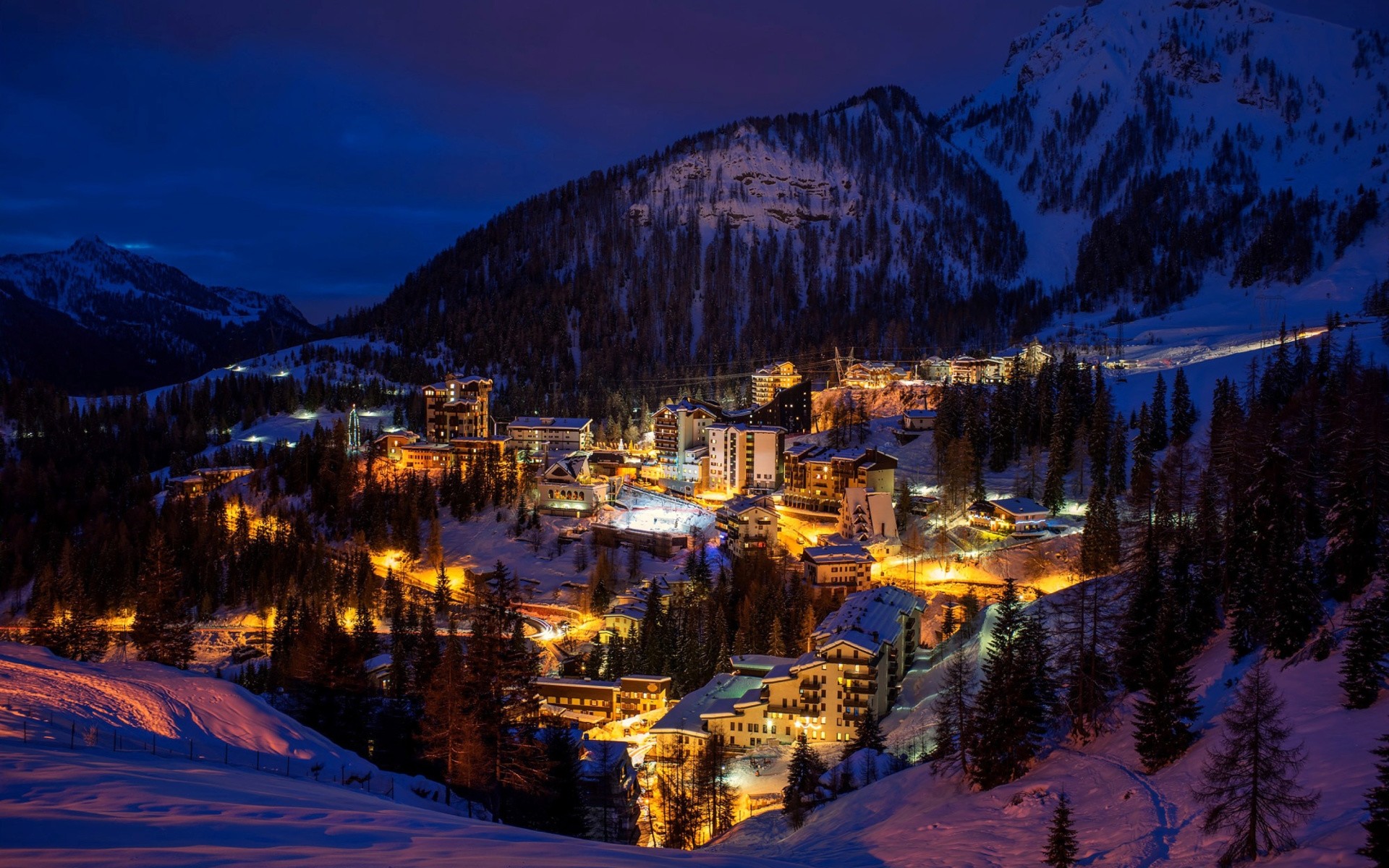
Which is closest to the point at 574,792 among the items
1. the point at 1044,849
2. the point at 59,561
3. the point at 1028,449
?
the point at 1044,849

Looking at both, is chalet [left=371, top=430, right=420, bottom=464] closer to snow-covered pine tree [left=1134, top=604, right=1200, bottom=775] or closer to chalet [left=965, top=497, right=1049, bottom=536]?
chalet [left=965, top=497, right=1049, bottom=536]

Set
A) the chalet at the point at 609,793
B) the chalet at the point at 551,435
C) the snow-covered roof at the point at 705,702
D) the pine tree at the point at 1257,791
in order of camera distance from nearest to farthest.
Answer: the pine tree at the point at 1257,791 → the chalet at the point at 609,793 → the snow-covered roof at the point at 705,702 → the chalet at the point at 551,435

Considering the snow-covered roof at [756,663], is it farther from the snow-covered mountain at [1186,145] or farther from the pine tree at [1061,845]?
the snow-covered mountain at [1186,145]

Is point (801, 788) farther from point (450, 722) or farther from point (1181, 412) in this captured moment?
point (1181, 412)

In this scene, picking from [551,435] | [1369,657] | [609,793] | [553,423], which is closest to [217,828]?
[609,793]

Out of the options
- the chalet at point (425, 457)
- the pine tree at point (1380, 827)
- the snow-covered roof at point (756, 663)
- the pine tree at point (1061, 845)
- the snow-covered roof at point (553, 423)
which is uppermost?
the snow-covered roof at point (553, 423)

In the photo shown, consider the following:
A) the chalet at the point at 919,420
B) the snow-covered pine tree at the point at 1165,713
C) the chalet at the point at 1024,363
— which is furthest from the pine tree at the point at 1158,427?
the snow-covered pine tree at the point at 1165,713

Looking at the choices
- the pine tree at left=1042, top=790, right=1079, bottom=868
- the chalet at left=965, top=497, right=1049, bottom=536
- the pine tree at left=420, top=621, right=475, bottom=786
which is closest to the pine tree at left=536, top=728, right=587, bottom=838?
the pine tree at left=420, top=621, right=475, bottom=786
